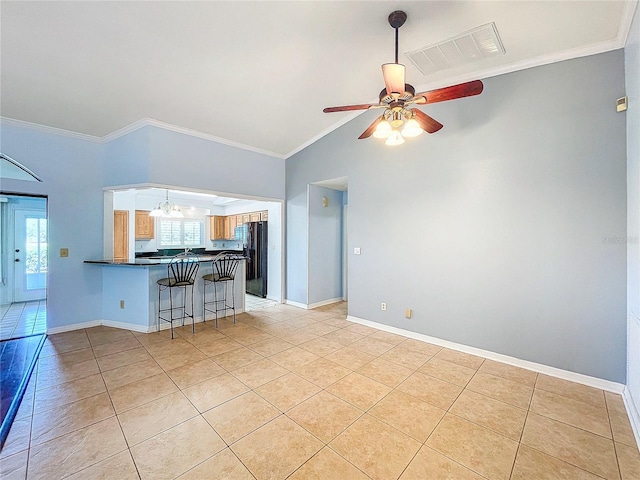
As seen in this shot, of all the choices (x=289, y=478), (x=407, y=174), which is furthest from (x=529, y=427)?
(x=407, y=174)

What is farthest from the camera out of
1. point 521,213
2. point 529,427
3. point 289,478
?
point 521,213

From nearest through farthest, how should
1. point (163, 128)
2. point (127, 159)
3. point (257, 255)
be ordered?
1. point (163, 128)
2. point (127, 159)
3. point (257, 255)

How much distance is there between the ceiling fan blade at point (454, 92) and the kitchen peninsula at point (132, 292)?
12.2 ft

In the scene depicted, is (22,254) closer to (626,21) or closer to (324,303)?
(324,303)

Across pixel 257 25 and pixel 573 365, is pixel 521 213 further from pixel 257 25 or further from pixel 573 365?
pixel 257 25

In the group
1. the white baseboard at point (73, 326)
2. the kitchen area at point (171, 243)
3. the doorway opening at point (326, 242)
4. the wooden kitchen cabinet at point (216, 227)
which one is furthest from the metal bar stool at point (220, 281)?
the wooden kitchen cabinet at point (216, 227)

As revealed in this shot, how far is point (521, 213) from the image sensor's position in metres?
2.97

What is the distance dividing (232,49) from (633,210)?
12.3 ft

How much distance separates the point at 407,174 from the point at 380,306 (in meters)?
1.94

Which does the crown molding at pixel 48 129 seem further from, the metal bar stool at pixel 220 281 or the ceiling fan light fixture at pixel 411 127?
the ceiling fan light fixture at pixel 411 127

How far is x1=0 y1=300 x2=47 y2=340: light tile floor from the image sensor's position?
392cm

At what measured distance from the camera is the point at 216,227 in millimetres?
8891

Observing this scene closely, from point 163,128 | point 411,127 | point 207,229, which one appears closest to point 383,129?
point 411,127

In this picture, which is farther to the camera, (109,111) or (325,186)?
(325,186)
